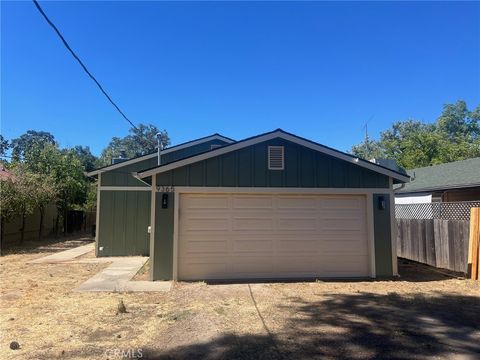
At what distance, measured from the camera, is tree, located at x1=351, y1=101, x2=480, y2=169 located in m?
33.1

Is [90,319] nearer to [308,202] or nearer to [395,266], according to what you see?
[308,202]

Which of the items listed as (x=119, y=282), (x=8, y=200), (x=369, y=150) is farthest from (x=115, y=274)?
(x=369, y=150)

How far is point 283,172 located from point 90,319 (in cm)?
536

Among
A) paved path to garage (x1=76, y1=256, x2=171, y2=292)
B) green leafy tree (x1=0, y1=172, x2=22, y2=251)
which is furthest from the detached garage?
green leafy tree (x1=0, y1=172, x2=22, y2=251)

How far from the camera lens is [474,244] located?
9.07m

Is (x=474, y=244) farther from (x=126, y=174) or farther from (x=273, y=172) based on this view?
(x=126, y=174)

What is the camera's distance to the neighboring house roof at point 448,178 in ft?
51.1

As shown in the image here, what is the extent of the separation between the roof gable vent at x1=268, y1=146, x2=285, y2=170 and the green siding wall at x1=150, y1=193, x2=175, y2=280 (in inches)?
109

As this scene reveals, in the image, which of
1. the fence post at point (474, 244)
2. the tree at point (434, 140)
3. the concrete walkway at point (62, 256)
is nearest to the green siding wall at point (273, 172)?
the fence post at point (474, 244)

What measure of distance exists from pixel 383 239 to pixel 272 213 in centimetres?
A: 278

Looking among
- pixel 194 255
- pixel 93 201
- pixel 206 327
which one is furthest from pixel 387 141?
pixel 206 327

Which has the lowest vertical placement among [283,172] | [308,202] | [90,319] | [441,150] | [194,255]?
[90,319]

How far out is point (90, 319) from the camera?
20.2ft

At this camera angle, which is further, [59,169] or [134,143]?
[134,143]
